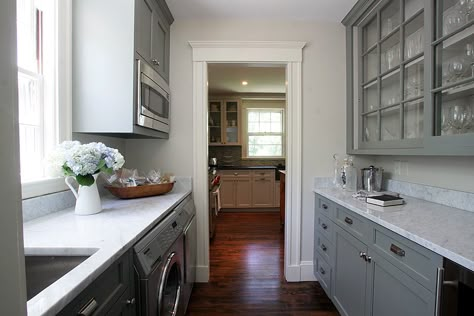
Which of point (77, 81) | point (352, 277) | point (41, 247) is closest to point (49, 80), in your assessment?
point (77, 81)

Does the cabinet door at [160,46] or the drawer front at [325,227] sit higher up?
the cabinet door at [160,46]

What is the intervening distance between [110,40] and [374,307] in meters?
2.21

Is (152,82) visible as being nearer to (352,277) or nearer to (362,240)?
(362,240)

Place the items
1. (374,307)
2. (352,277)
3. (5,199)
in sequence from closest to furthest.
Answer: (5,199)
(374,307)
(352,277)

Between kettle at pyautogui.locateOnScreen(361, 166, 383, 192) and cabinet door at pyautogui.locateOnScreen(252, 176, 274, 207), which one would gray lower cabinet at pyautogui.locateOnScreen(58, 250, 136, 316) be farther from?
cabinet door at pyautogui.locateOnScreen(252, 176, 274, 207)

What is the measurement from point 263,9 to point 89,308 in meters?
2.30

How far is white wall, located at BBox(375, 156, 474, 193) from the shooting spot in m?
1.45

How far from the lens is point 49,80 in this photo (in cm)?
147

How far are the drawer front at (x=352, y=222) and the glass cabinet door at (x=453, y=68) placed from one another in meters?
0.64

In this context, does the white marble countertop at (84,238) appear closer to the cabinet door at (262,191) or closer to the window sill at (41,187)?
the window sill at (41,187)

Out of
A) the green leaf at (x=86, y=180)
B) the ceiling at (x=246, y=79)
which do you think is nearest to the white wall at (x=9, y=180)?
the green leaf at (x=86, y=180)

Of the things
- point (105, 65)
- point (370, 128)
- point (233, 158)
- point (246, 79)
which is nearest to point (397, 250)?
point (370, 128)

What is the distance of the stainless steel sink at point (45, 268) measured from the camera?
883 mm

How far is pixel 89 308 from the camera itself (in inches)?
28.2
